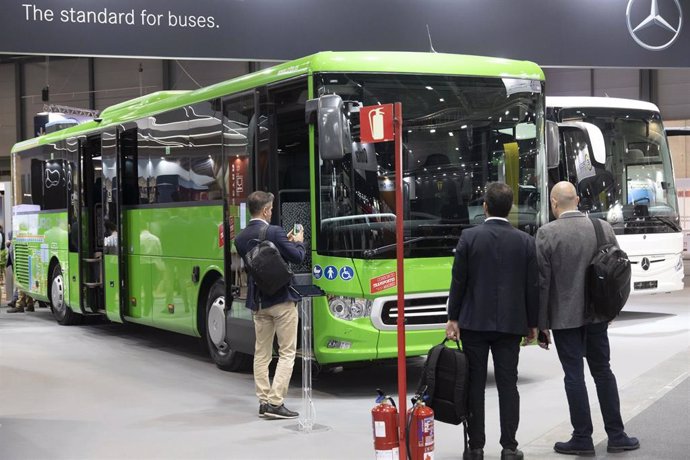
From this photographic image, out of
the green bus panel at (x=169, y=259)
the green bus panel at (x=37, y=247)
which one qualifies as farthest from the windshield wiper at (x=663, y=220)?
the green bus panel at (x=37, y=247)

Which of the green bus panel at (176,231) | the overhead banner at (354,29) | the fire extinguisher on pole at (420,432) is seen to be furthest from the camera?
the overhead banner at (354,29)

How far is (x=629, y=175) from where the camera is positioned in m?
15.4

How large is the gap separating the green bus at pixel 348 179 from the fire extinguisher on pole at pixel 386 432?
186cm

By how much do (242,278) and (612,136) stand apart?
741cm

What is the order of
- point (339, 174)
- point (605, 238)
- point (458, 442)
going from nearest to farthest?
point (605, 238), point (458, 442), point (339, 174)

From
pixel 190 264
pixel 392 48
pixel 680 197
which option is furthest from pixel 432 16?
pixel 680 197

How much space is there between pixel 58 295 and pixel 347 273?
8837 millimetres

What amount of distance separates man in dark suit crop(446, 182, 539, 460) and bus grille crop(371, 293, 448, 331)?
252 centimetres

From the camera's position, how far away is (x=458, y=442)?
757 cm

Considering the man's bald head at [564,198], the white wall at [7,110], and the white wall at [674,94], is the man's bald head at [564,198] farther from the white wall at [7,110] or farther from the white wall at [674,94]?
the white wall at [7,110]

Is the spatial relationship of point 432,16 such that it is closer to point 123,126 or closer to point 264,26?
point 264,26

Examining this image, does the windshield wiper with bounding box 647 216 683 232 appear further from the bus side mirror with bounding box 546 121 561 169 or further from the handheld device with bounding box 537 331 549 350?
the handheld device with bounding box 537 331 549 350

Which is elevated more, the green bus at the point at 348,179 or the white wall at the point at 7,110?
the white wall at the point at 7,110

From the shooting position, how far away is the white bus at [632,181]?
14938mm
